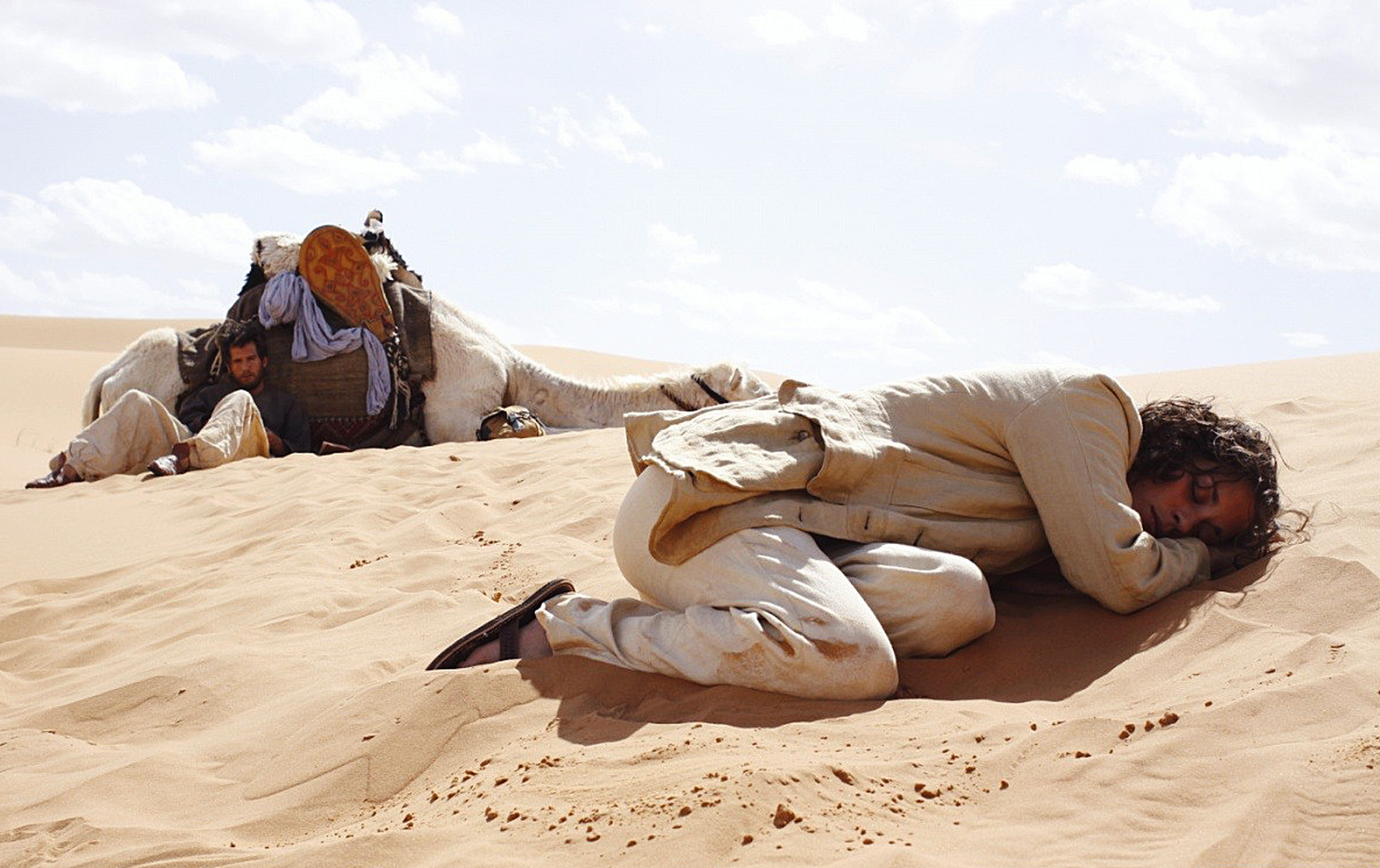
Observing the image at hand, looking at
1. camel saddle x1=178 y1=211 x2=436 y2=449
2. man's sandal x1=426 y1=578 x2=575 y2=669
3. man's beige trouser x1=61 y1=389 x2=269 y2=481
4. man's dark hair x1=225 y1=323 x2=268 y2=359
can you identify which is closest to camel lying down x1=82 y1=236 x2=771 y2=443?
camel saddle x1=178 y1=211 x2=436 y2=449

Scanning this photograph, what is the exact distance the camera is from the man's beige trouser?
8227 mm

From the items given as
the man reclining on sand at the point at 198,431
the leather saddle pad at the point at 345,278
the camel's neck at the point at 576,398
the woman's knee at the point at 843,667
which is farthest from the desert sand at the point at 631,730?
the camel's neck at the point at 576,398

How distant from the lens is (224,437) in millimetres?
8266

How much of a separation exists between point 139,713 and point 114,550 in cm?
256

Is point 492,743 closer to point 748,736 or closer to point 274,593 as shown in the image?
point 748,736

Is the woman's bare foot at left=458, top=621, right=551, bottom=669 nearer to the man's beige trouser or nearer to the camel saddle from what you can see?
the man's beige trouser

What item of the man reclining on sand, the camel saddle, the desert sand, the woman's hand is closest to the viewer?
the desert sand

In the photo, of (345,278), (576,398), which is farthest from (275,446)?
(576,398)

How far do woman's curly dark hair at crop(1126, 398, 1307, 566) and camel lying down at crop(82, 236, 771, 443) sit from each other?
544 centimetres

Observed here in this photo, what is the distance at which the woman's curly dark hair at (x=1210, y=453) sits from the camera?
3.57 meters

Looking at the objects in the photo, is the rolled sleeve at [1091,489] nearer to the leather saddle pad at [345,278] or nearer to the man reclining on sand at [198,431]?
the man reclining on sand at [198,431]

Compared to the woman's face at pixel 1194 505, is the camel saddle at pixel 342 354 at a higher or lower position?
higher

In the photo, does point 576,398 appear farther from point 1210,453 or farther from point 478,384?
point 1210,453

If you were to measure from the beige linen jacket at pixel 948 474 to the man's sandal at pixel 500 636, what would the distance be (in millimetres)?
400
